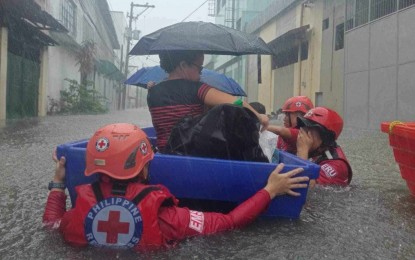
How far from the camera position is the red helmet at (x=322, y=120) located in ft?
13.1

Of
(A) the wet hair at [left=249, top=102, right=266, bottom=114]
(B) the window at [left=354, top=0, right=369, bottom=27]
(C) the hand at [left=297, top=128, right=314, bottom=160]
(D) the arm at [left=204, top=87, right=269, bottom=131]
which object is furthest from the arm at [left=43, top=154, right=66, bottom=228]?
(B) the window at [left=354, top=0, right=369, bottom=27]

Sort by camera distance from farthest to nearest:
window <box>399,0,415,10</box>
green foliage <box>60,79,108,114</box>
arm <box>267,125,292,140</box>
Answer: green foliage <box>60,79,108,114</box> < window <box>399,0,415,10</box> < arm <box>267,125,292,140</box>

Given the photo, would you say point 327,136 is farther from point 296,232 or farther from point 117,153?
point 117,153

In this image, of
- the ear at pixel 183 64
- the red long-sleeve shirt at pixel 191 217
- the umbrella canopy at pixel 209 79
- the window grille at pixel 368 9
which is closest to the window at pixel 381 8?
the window grille at pixel 368 9

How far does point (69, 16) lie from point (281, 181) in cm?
2082

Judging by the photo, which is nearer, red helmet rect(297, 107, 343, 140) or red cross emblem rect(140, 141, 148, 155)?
red cross emblem rect(140, 141, 148, 155)

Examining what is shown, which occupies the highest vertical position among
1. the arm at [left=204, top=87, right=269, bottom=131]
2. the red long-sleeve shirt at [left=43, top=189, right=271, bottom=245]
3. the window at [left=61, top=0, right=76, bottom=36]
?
the window at [left=61, top=0, right=76, bottom=36]

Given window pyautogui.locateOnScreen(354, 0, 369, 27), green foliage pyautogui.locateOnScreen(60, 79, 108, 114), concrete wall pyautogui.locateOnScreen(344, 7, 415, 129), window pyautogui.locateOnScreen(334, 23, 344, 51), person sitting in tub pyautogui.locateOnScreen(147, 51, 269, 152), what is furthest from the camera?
green foliage pyautogui.locateOnScreen(60, 79, 108, 114)

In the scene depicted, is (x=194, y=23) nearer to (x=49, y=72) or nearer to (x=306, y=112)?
(x=306, y=112)

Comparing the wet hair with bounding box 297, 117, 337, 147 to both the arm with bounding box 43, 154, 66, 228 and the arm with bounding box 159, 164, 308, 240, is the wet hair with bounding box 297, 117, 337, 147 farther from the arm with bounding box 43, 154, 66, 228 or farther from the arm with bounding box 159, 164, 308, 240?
the arm with bounding box 43, 154, 66, 228

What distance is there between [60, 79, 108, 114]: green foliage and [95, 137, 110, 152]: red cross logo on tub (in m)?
18.2

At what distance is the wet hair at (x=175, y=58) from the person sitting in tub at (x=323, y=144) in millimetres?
1209

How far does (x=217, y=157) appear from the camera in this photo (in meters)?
2.92

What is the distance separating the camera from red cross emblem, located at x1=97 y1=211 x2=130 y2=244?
2.28 meters
